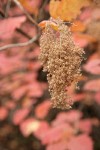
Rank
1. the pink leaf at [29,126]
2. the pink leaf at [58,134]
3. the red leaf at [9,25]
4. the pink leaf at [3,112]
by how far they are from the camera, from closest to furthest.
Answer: the red leaf at [9,25] → the pink leaf at [58,134] → the pink leaf at [29,126] → the pink leaf at [3,112]

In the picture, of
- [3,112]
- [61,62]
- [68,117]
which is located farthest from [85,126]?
[61,62]

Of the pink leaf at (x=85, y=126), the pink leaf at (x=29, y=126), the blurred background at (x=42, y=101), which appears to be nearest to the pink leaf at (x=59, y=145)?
the blurred background at (x=42, y=101)

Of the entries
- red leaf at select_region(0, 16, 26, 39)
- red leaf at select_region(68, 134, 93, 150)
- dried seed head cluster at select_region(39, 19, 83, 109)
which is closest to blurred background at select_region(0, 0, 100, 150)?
red leaf at select_region(68, 134, 93, 150)

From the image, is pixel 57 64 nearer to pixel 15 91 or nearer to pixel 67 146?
pixel 67 146

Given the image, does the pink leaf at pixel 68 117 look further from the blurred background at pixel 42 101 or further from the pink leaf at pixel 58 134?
the pink leaf at pixel 58 134

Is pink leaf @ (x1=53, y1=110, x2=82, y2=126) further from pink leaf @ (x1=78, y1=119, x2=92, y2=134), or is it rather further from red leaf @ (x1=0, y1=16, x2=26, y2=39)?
red leaf @ (x1=0, y1=16, x2=26, y2=39)

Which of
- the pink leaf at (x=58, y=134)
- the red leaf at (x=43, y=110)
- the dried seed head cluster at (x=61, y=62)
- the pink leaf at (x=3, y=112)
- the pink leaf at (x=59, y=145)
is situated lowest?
the dried seed head cluster at (x=61, y=62)

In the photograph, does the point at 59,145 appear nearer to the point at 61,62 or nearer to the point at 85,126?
the point at 85,126
